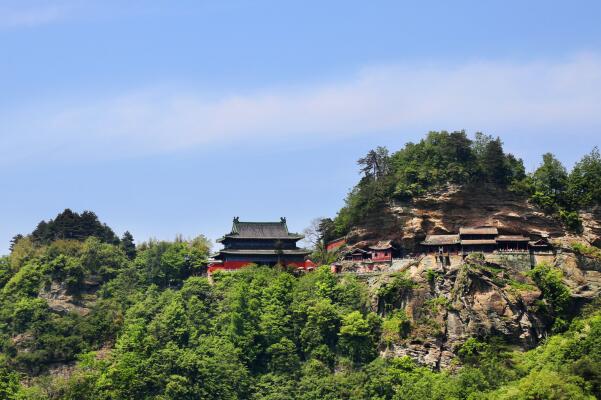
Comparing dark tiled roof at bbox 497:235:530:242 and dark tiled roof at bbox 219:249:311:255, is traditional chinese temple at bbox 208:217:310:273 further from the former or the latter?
dark tiled roof at bbox 497:235:530:242

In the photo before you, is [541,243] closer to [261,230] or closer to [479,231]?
[479,231]

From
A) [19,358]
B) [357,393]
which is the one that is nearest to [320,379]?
[357,393]

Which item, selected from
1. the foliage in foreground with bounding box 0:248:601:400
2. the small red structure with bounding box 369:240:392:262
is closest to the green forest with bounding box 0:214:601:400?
the foliage in foreground with bounding box 0:248:601:400

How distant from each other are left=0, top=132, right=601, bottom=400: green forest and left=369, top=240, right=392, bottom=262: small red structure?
8.07 feet

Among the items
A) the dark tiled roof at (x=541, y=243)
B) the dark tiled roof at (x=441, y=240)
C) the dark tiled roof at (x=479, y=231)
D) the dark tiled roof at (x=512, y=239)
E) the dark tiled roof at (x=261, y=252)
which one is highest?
the dark tiled roof at (x=261, y=252)

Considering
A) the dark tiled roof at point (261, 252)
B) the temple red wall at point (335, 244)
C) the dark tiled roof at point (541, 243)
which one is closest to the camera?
the dark tiled roof at point (541, 243)

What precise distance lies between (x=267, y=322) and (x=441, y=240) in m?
13.5

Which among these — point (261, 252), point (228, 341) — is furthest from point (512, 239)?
point (228, 341)

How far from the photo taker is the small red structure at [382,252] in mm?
80062

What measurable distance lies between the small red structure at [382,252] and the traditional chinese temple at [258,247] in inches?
282

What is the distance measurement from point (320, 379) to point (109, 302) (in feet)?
67.0

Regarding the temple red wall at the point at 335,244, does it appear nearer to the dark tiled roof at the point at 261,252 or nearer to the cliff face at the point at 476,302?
the dark tiled roof at the point at 261,252

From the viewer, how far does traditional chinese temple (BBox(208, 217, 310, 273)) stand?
8588 cm

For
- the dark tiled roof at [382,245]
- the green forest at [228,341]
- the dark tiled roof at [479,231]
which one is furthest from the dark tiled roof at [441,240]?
the green forest at [228,341]
